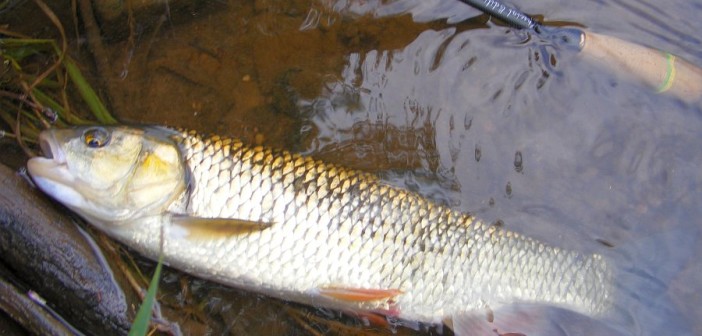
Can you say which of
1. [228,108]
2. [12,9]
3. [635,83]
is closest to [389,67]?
[228,108]

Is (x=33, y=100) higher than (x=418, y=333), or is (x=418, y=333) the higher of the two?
(x=33, y=100)

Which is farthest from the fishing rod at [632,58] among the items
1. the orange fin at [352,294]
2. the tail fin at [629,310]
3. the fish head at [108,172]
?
the fish head at [108,172]

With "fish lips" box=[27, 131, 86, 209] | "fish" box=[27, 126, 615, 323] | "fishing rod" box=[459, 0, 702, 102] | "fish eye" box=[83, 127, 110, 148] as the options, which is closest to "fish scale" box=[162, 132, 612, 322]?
"fish" box=[27, 126, 615, 323]

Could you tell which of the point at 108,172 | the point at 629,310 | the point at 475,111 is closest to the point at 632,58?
the point at 475,111

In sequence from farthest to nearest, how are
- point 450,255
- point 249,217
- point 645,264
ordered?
point 645,264 < point 450,255 < point 249,217

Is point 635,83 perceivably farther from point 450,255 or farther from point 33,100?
point 33,100

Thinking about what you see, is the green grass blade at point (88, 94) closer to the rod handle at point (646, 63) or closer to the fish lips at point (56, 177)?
the fish lips at point (56, 177)

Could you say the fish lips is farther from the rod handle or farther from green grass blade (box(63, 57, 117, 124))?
the rod handle
